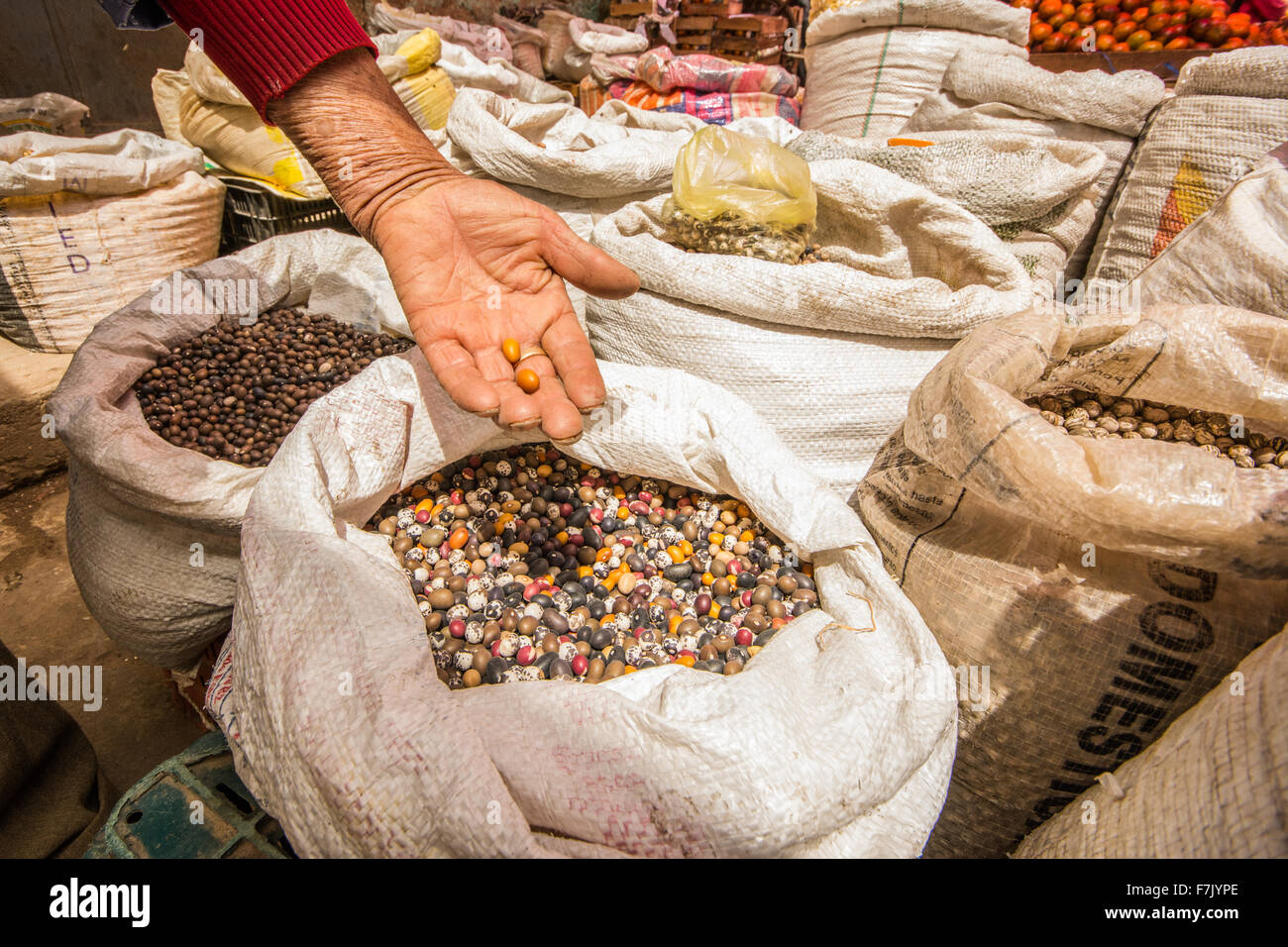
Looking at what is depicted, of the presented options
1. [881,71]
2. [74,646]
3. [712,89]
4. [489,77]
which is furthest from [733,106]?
[74,646]

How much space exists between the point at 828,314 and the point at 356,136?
1330 millimetres

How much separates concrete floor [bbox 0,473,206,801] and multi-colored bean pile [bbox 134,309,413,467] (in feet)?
2.83

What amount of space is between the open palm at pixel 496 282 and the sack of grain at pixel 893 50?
2578 mm

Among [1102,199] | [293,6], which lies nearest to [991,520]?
[293,6]

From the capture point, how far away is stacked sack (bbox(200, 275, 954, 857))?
84cm

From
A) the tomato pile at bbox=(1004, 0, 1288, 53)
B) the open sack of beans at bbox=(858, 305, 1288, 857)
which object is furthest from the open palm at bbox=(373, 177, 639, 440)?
the tomato pile at bbox=(1004, 0, 1288, 53)

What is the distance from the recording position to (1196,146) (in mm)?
2266

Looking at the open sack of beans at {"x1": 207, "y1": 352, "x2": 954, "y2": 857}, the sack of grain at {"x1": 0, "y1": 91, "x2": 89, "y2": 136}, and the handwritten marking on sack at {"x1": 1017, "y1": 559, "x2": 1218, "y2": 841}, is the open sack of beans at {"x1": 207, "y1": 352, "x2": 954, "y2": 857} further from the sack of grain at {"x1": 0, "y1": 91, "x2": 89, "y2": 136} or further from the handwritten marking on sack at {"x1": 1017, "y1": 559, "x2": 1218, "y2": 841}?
the sack of grain at {"x1": 0, "y1": 91, "x2": 89, "y2": 136}

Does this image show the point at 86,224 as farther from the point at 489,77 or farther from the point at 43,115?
the point at 489,77

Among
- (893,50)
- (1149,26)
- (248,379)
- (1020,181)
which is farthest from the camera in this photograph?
(1149,26)

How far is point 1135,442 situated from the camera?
994 mm

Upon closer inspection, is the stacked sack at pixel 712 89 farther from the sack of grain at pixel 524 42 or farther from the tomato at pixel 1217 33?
the tomato at pixel 1217 33

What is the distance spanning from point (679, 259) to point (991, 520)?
1108mm
